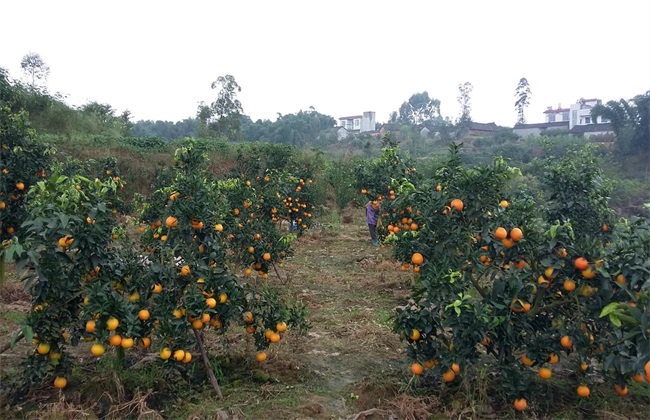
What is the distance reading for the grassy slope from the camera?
3104 mm

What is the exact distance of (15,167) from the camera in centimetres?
528

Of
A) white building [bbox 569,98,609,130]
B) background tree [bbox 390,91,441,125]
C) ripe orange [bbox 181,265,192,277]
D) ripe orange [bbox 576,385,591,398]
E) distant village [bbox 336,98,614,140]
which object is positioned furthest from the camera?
background tree [bbox 390,91,441,125]

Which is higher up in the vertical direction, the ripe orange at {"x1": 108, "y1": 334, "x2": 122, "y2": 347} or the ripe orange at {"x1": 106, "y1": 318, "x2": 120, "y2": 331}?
the ripe orange at {"x1": 106, "y1": 318, "x2": 120, "y2": 331}

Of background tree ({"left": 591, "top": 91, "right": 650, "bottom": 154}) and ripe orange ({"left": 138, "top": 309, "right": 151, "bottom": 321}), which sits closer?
ripe orange ({"left": 138, "top": 309, "right": 151, "bottom": 321})

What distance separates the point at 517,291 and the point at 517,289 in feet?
0.04

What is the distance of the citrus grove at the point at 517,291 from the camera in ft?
9.02

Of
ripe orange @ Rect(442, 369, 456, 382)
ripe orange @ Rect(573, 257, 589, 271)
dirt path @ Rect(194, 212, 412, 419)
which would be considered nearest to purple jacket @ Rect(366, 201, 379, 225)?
dirt path @ Rect(194, 212, 412, 419)

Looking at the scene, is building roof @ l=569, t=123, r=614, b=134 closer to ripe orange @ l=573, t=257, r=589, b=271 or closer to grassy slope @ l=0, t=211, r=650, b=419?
grassy slope @ l=0, t=211, r=650, b=419

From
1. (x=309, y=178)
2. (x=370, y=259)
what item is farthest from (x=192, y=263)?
(x=309, y=178)

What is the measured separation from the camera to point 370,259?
28.4 feet

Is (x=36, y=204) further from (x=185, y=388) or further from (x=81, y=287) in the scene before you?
(x=185, y=388)

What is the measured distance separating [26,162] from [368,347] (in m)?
4.07

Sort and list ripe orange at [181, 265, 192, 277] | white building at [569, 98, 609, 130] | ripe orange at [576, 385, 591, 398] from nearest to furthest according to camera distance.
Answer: ripe orange at [576, 385, 591, 398] → ripe orange at [181, 265, 192, 277] → white building at [569, 98, 609, 130]

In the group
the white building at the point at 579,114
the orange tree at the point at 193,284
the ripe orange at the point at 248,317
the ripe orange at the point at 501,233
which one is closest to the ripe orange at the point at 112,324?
the orange tree at the point at 193,284
